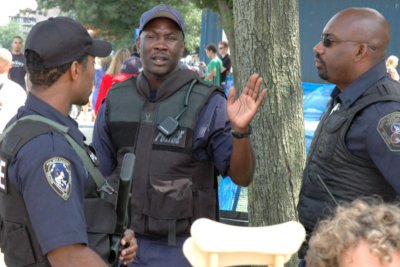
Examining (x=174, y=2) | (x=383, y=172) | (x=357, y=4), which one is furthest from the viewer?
(x=174, y=2)

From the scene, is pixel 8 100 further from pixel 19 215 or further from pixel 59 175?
pixel 59 175

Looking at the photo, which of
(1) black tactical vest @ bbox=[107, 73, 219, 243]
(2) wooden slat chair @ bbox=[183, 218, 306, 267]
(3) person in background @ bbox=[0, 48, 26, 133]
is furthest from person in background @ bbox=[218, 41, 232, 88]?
(2) wooden slat chair @ bbox=[183, 218, 306, 267]

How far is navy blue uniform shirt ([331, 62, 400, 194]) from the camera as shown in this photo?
2.79 m

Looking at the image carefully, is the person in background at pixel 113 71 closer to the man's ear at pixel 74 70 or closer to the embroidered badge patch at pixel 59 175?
the man's ear at pixel 74 70

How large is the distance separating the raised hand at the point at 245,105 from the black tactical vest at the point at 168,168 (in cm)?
26

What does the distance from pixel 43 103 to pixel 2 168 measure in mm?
286

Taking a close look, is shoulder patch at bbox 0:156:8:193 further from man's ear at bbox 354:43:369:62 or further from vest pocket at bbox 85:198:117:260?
man's ear at bbox 354:43:369:62

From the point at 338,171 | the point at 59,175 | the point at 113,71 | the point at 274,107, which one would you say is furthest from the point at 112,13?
the point at 59,175

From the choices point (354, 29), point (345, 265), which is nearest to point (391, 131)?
point (354, 29)

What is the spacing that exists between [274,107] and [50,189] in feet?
8.04

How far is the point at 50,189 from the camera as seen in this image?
2.26 meters

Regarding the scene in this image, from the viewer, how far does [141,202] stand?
10.8ft

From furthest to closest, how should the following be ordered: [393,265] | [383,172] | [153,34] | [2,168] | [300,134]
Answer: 1. [300,134]
2. [153,34]
3. [383,172]
4. [2,168]
5. [393,265]

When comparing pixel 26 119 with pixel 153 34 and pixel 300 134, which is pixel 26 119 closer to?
pixel 153 34
